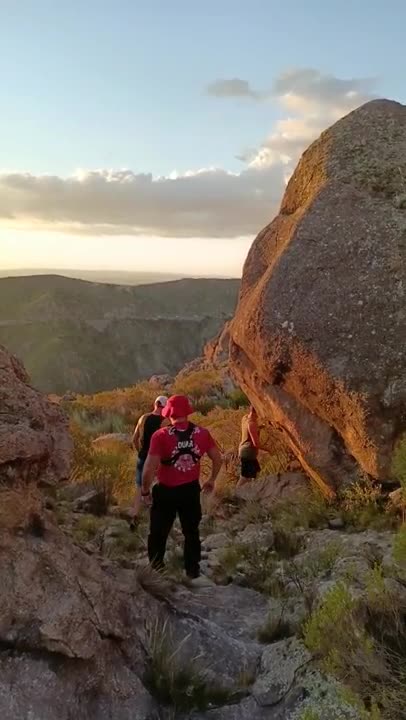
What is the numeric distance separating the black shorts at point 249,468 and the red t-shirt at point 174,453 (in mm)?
3529

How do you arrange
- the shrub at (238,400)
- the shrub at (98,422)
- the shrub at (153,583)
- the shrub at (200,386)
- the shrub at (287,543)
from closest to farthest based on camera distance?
the shrub at (153,583) < the shrub at (287,543) < the shrub at (98,422) < the shrub at (238,400) < the shrub at (200,386)

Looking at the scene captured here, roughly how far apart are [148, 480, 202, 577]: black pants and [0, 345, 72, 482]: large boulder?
3.95 feet

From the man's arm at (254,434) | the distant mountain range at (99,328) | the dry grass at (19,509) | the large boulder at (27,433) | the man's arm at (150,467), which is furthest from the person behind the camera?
the distant mountain range at (99,328)

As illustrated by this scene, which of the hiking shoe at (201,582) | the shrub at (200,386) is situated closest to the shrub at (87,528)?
the hiking shoe at (201,582)

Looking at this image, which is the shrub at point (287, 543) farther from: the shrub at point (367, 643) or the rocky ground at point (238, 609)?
the shrub at point (367, 643)

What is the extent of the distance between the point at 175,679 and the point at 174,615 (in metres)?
0.79

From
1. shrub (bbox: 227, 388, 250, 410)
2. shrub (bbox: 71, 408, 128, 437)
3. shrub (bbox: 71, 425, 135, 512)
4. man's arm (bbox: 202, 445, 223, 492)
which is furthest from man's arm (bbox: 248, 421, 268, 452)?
shrub (bbox: 227, 388, 250, 410)

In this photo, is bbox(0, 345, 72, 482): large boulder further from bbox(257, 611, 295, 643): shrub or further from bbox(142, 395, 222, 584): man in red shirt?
bbox(257, 611, 295, 643): shrub

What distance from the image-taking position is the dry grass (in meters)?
4.48

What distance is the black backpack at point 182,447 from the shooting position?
6.13 meters

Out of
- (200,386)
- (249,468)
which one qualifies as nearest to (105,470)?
(249,468)

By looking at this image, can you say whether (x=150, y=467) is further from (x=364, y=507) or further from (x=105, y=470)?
(x=105, y=470)

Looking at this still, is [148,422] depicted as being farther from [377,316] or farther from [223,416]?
[223,416]

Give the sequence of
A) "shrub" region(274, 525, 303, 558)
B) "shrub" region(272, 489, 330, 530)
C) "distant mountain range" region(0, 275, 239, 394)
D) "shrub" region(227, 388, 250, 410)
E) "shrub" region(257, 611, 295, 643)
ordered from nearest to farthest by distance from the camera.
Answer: "shrub" region(257, 611, 295, 643) < "shrub" region(274, 525, 303, 558) < "shrub" region(272, 489, 330, 530) < "shrub" region(227, 388, 250, 410) < "distant mountain range" region(0, 275, 239, 394)
